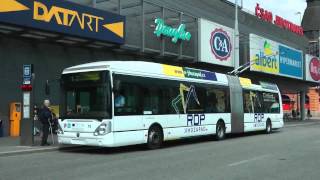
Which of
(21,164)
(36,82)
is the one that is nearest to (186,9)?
(36,82)

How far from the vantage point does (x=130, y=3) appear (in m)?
30.3

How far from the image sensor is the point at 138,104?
1762cm

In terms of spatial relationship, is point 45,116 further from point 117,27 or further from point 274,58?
point 274,58

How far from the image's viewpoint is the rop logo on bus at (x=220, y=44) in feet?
117

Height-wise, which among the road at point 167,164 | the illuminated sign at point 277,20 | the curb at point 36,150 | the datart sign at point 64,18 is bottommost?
the road at point 167,164

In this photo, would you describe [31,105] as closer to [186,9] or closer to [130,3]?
[130,3]

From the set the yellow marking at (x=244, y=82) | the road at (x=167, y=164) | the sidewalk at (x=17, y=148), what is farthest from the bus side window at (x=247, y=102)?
the sidewalk at (x=17, y=148)

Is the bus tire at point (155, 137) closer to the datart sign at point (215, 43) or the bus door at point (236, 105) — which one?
the bus door at point (236, 105)

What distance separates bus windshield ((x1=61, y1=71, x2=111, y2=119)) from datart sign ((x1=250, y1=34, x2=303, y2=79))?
23968 mm

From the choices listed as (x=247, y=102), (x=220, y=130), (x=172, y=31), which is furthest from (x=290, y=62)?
(x=220, y=130)

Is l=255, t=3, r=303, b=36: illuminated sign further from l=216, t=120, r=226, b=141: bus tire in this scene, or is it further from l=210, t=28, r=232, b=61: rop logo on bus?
l=216, t=120, r=226, b=141: bus tire

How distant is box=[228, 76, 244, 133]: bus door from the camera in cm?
2466

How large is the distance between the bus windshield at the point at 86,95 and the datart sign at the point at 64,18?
486cm

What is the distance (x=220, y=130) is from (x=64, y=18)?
28.3 feet
